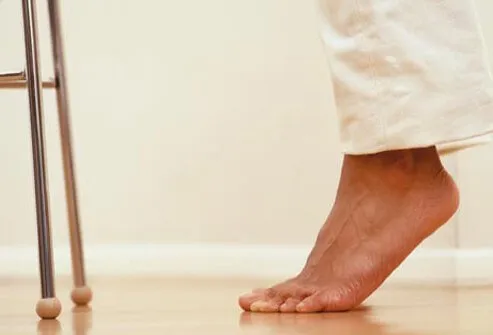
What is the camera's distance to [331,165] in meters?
2.20

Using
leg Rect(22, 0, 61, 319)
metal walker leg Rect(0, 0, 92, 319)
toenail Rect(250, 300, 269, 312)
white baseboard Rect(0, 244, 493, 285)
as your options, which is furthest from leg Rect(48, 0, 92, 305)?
white baseboard Rect(0, 244, 493, 285)

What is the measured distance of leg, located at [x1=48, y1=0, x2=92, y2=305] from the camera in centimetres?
143

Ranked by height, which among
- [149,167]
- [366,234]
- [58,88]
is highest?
[58,88]

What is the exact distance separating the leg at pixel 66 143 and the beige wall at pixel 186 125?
2.59 feet

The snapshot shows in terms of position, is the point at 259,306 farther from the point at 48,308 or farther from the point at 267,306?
the point at 48,308

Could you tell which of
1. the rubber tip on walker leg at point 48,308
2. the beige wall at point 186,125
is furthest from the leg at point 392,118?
the beige wall at point 186,125

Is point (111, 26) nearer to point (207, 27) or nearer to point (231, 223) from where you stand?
point (207, 27)

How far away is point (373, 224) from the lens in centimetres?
118

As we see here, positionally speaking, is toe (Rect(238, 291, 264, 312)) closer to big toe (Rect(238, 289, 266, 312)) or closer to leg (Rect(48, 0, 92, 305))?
big toe (Rect(238, 289, 266, 312))

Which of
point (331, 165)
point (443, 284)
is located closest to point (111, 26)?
point (331, 165)

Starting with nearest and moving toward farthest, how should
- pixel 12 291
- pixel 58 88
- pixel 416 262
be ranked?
pixel 58 88 → pixel 12 291 → pixel 416 262

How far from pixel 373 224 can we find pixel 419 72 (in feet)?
0.68

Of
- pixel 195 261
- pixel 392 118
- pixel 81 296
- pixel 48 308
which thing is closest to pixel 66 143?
pixel 81 296

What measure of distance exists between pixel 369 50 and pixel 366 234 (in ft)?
0.74
